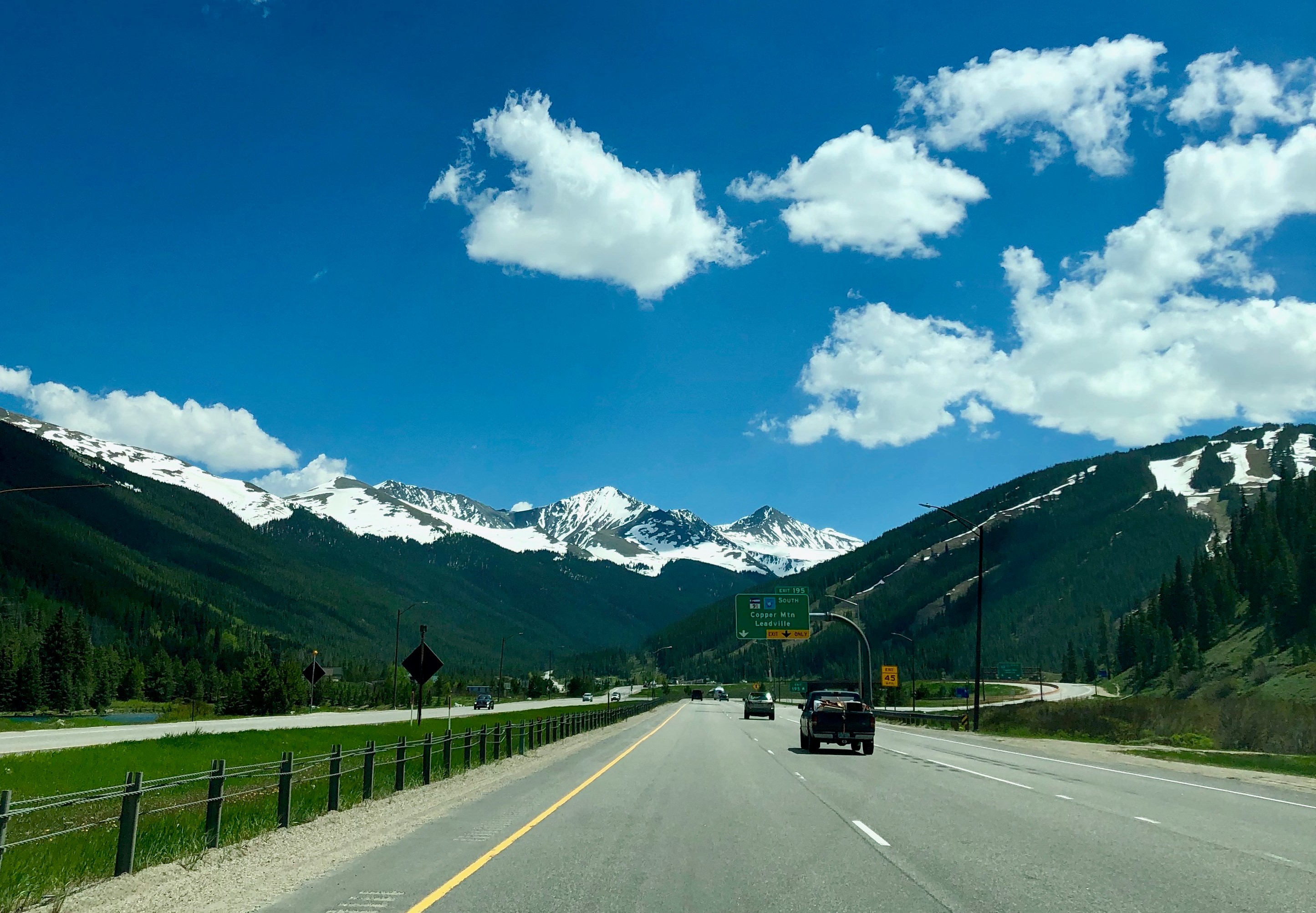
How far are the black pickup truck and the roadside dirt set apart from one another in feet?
52.5

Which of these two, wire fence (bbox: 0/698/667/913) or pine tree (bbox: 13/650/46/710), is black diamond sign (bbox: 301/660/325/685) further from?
pine tree (bbox: 13/650/46/710)

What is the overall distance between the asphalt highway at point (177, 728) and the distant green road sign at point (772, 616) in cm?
2059

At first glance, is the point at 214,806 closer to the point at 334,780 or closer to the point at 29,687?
the point at 334,780

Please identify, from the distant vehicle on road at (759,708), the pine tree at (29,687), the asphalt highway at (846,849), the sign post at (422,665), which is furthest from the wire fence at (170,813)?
the pine tree at (29,687)

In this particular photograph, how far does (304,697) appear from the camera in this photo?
102562mm

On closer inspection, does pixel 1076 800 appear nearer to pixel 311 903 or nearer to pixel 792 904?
pixel 792 904

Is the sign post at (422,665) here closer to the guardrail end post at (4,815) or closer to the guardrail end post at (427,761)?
the guardrail end post at (427,761)

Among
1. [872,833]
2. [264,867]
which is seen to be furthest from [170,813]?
[872,833]

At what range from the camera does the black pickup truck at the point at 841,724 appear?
32125 mm

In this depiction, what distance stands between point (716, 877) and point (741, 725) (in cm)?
5351

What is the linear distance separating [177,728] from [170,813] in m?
34.2

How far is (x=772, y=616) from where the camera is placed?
226 feet

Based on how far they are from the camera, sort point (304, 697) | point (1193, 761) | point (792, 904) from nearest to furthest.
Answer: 1. point (792, 904)
2. point (1193, 761)
3. point (304, 697)

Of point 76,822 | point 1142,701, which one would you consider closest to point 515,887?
point 76,822
